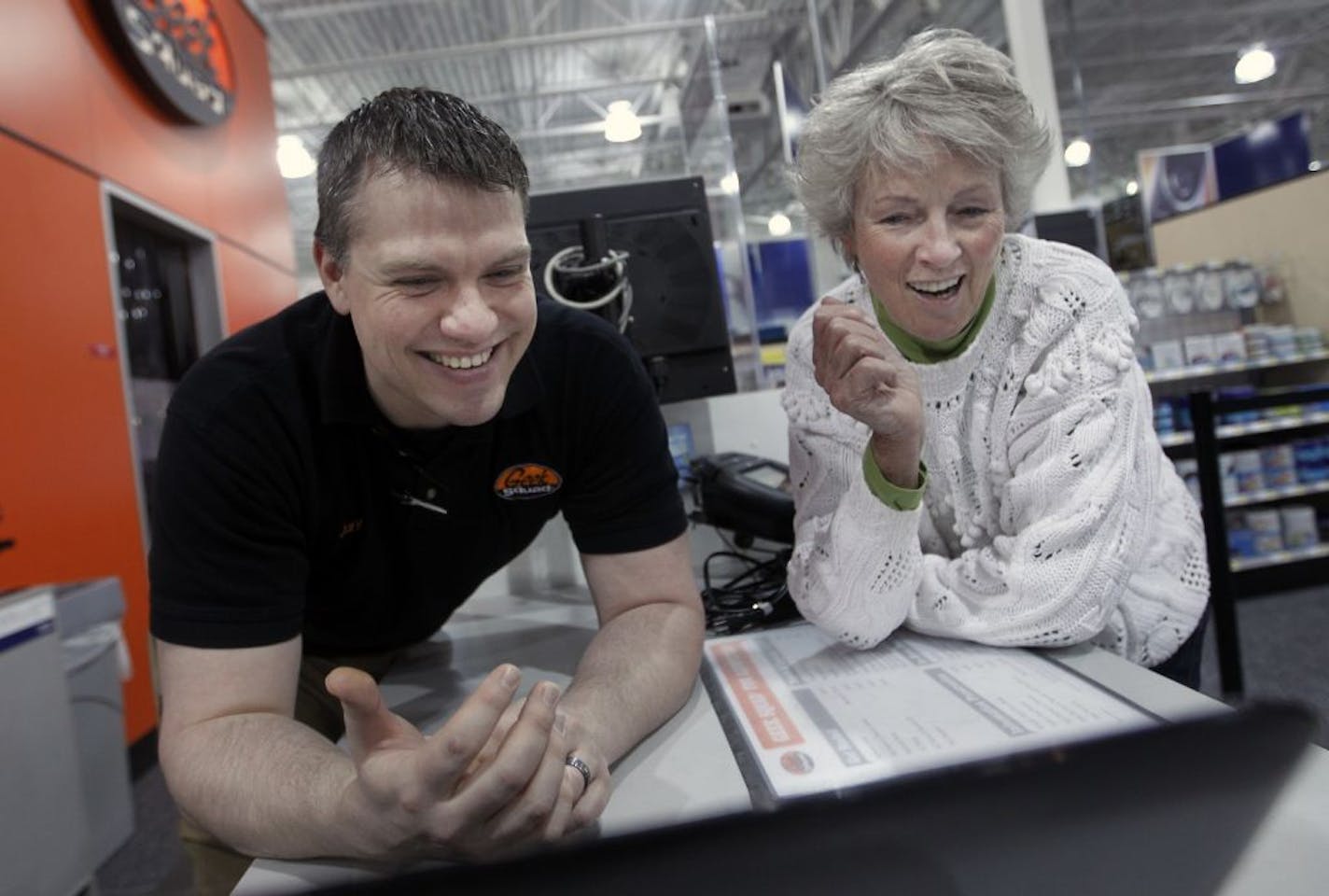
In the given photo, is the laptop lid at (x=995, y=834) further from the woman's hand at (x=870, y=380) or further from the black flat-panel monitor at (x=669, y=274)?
the black flat-panel monitor at (x=669, y=274)

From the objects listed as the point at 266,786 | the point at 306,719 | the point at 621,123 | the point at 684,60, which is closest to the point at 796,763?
the point at 266,786

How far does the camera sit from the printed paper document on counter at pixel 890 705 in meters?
0.75

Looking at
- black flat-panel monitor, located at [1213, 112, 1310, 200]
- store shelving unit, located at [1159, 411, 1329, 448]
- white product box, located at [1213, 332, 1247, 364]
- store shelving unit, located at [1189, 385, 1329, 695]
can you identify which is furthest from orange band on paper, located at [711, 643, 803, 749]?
black flat-panel monitor, located at [1213, 112, 1310, 200]

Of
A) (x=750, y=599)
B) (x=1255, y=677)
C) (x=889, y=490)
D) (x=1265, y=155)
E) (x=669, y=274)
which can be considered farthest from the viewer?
(x=1265, y=155)

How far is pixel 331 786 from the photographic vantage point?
71 centimetres

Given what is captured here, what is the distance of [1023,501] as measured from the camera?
1013 millimetres

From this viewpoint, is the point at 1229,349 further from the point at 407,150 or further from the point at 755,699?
the point at 407,150

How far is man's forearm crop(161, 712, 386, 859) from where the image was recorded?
27.1 inches

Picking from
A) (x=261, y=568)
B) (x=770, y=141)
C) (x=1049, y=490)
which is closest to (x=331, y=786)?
(x=261, y=568)

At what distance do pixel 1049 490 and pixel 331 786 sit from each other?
0.81 meters

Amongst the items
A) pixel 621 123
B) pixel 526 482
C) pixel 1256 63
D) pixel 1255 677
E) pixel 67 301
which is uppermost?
pixel 621 123

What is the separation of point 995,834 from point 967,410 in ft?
3.02

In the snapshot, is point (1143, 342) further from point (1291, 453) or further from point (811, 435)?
point (811, 435)

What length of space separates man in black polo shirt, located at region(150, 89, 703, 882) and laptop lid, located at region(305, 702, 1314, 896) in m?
0.38
